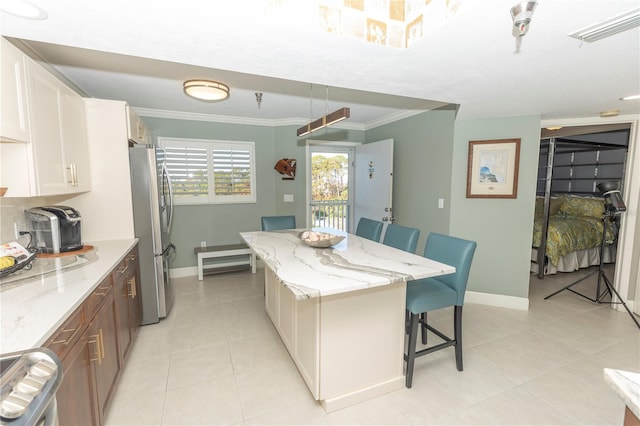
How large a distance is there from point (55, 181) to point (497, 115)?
3938mm

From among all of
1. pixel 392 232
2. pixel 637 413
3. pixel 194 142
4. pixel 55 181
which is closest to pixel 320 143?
pixel 194 142

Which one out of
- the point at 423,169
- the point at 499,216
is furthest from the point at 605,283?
the point at 423,169

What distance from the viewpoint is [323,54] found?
1684 mm

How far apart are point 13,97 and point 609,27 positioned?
297cm

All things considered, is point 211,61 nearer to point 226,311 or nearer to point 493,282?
point 226,311

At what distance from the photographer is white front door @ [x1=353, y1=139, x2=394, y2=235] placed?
4012 millimetres

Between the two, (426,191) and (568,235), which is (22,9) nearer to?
(426,191)

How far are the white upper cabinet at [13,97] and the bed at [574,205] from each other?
5.00 m

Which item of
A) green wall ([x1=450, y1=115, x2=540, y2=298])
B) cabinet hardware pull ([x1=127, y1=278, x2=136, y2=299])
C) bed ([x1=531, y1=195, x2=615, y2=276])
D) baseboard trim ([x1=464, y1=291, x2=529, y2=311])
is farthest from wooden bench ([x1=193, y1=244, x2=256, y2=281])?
bed ([x1=531, y1=195, x2=615, y2=276])

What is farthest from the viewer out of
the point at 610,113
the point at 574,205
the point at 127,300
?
the point at 574,205

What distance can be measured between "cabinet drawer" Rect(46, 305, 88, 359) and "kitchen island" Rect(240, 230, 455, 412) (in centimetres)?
94

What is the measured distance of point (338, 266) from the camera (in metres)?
1.85

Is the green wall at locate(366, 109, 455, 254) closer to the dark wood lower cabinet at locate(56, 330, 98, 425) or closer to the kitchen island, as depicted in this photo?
the kitchen island

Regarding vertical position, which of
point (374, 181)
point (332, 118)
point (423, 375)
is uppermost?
point (332, 118)
